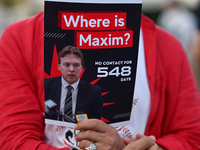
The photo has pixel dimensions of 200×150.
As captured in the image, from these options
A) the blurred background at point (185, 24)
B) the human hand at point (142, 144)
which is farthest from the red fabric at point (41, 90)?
the blurred background at point (185, 24)

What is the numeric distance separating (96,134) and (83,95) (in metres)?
0.19

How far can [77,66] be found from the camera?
3.94 ft

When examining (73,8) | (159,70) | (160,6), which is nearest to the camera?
(73,8)

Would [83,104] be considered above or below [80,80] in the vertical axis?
below

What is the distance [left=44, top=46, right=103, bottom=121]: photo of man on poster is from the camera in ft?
3.92

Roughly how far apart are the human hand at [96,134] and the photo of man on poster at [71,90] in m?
0.05

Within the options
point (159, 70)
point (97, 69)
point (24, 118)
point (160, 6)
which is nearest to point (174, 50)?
point (159, 70)

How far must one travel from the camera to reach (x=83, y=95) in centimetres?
123

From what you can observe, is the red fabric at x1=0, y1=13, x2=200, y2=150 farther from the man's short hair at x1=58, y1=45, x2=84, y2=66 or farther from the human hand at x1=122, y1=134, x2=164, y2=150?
the man's short hair at x1=58, y1=45, x2=84, y2=66

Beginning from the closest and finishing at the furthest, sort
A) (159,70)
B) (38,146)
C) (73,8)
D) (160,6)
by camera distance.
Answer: (73,8)
(38,146)
(159,70)
(160,6)

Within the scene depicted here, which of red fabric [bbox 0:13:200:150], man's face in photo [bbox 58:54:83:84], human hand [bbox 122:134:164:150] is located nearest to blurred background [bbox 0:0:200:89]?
red fabric [bbox 0:13:200:150]

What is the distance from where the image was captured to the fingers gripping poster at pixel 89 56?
3.84 feet

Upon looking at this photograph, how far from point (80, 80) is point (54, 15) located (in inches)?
11.6

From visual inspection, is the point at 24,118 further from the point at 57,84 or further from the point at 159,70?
the point at 159,70
